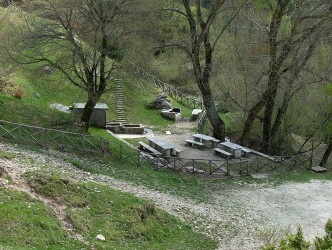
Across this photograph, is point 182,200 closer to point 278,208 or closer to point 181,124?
Result: point 278,208

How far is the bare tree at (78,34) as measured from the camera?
78.2 ft

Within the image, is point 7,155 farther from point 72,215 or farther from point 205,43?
point 205,43

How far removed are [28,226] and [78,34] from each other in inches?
631

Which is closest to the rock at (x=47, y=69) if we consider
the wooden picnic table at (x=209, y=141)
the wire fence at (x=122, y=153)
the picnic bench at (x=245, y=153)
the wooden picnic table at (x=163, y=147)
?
the wire fence at (x=122, y=153)

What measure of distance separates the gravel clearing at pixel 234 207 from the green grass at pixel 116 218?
96 centimetres

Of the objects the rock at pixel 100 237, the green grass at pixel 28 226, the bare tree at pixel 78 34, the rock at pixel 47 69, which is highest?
the bare tree at pixel 78 34

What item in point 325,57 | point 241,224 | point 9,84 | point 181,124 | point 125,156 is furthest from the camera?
point 181,124

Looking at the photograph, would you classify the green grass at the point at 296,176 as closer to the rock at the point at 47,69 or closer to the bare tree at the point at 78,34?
the bare tree at the point at 78,34

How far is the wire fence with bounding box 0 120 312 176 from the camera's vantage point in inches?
863

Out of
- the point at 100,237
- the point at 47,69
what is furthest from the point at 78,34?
the point at 100,237

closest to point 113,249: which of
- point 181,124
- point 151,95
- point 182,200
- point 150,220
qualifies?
point 150,220

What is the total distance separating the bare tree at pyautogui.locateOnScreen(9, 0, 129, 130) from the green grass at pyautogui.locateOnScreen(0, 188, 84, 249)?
489 inches

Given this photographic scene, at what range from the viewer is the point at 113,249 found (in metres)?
13.2

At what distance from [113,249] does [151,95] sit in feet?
102
